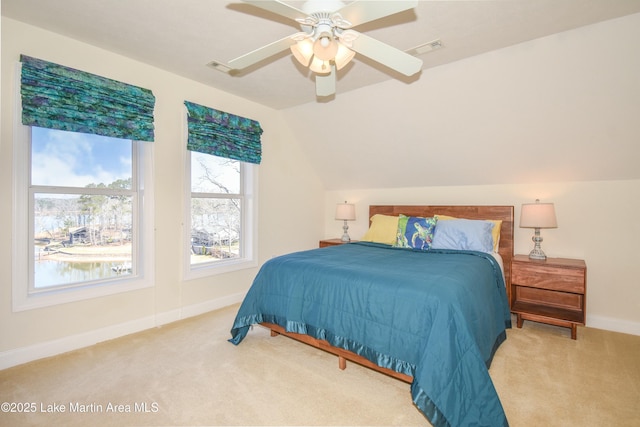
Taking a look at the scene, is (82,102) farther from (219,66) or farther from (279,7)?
(279,7)

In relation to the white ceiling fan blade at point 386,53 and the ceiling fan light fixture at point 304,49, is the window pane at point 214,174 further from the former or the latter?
the white ceiling fan blade at point 386,53

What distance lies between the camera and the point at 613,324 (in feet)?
9.78

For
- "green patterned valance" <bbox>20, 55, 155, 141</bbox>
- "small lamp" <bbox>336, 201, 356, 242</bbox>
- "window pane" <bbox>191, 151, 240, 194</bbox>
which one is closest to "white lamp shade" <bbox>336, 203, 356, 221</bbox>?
"small lamp" <bbox>336, 201, 356, 242</bbox>

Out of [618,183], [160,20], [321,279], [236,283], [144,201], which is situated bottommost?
[236,283]

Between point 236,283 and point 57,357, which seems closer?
point 57,357

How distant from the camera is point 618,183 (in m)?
2.99

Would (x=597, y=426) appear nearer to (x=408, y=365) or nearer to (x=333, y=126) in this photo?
(x=408, y=365)

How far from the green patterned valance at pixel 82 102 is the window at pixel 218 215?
0.65 metres

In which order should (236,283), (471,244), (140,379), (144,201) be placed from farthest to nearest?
(236,283), (471,244), (144,201), (140,379)

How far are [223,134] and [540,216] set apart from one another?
11.1ft

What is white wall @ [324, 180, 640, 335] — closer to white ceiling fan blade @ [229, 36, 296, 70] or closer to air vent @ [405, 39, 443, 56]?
air vent @ [405, 39, 443, 56]

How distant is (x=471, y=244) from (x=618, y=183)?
145 centimetres

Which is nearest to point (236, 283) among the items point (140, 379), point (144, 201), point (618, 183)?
point (144, 201)

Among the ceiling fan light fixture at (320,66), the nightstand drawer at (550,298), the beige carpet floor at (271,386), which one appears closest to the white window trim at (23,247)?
the beige carpet floor at (271,386)
